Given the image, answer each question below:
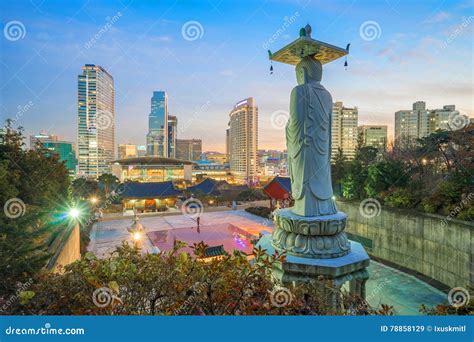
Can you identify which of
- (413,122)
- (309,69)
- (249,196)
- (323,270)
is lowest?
(249,196)

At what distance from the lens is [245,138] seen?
56.3 metres

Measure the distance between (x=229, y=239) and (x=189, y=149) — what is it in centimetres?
9920

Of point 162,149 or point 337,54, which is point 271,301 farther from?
point 162,149

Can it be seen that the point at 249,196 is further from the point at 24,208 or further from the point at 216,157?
the point at 216,157

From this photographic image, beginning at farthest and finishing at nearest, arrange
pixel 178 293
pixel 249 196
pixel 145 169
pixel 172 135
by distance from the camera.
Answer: pixel 172 135 < pixel 145 169 < pixel 249 196 < pixel 178 293

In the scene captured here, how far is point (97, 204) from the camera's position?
22.0 meters

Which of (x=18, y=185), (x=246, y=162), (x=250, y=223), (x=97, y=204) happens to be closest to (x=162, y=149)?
(x=246, y=162)

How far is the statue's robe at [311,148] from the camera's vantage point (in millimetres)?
5016

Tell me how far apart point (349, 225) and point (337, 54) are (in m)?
8.24

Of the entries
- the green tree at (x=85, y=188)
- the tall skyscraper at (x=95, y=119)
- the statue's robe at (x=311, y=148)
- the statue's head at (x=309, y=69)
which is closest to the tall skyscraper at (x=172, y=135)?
the tall skyscraper at (x=95, y=119)

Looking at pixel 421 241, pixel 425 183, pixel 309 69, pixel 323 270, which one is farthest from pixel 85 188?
pixel 425 183

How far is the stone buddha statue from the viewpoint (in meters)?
5.02

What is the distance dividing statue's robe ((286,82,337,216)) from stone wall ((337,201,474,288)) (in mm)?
4609

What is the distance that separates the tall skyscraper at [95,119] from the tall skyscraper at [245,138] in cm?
2690
